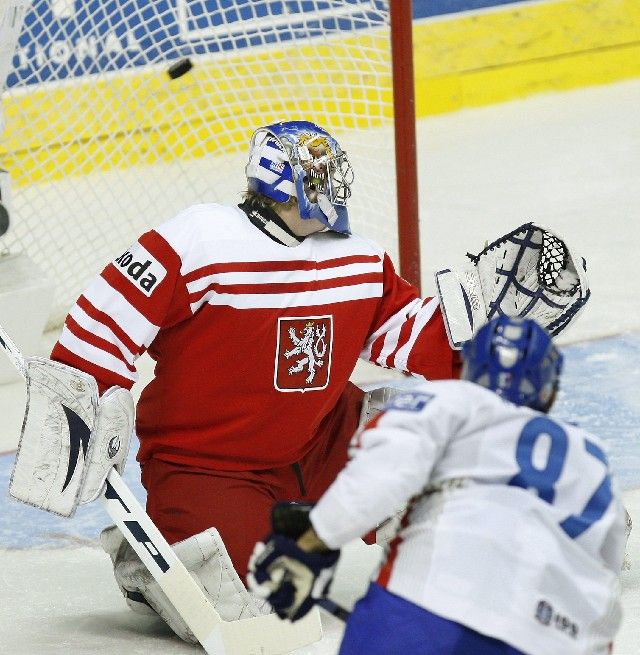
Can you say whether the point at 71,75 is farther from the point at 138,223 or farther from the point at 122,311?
the point at 122,311

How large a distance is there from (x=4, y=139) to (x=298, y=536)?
184 inches

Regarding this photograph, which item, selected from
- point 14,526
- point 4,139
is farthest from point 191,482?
point 4,139

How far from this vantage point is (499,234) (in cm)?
673

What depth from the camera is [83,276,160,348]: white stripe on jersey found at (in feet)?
10.3

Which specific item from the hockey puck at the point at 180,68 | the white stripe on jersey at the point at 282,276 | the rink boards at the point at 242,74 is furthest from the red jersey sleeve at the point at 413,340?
the hockey puck at the point at 180,68

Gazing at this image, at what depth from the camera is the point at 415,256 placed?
5316 millimetres

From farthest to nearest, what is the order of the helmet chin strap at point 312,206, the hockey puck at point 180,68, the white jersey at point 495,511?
1. the hockey puck at point 180,68
2. the helmet chin strap at point 312,206
3. the white jersey at point 495,511

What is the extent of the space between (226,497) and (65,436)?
35cm

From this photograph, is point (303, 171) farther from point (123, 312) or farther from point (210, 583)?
point (210, 583)

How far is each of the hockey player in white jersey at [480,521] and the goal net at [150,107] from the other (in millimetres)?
3410

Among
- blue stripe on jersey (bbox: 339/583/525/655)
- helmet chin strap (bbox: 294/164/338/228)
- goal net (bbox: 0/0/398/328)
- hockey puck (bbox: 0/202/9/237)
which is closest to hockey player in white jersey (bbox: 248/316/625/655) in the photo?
blue stripe on jersey (bbox: 339/583/525/655)

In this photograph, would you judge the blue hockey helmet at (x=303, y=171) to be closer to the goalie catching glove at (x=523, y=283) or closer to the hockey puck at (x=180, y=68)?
the goalie catching glove at (x=523, y=283)

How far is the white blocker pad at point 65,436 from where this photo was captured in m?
3.08

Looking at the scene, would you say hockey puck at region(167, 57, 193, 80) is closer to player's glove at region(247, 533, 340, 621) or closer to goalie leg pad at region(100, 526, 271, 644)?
goalie leg pad at region(100, 526, 271, 644)
